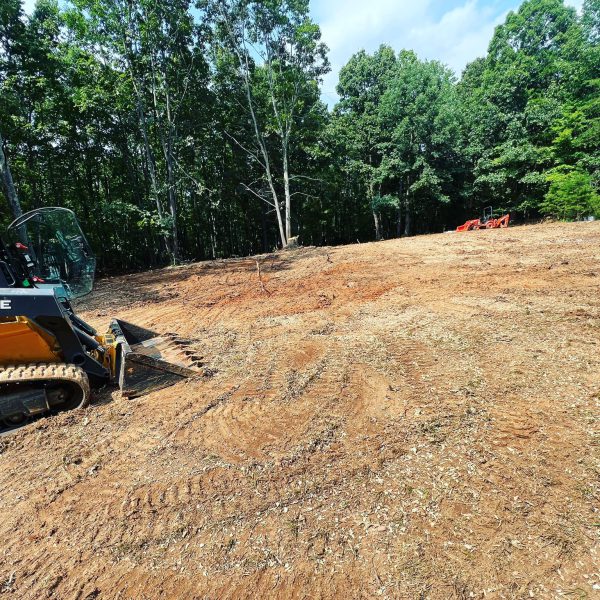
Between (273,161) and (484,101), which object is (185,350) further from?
(484,101)

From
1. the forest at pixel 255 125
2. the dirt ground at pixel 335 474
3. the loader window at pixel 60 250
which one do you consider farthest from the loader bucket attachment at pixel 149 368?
the forest at pixel 255 125

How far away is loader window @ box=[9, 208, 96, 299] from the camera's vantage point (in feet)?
15.6

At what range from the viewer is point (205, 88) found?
19.8 meters

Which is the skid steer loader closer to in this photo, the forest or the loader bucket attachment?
the loader bucket attachment

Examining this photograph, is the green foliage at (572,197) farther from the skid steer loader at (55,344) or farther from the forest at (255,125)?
the skid steer loader at (55,344)

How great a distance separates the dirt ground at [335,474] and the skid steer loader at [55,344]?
249mm

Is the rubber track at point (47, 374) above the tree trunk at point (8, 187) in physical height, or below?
below

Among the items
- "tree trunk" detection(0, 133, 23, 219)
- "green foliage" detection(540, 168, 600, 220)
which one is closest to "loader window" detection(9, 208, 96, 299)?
"tree trunk" detection(0, 133, 23, 219)

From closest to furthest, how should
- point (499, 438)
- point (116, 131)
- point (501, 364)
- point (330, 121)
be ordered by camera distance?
point (499, 438)
point (501, 364)
point (116, 131)
point (330, 121)

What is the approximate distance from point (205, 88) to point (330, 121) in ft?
28.3

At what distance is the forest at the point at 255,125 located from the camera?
16.2m

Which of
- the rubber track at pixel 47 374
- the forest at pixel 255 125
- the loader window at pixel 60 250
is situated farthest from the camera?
the forest at pixel 255 125

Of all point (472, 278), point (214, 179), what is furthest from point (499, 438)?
point (214, 179)

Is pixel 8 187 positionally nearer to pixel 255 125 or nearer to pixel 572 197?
pixel 255 125
